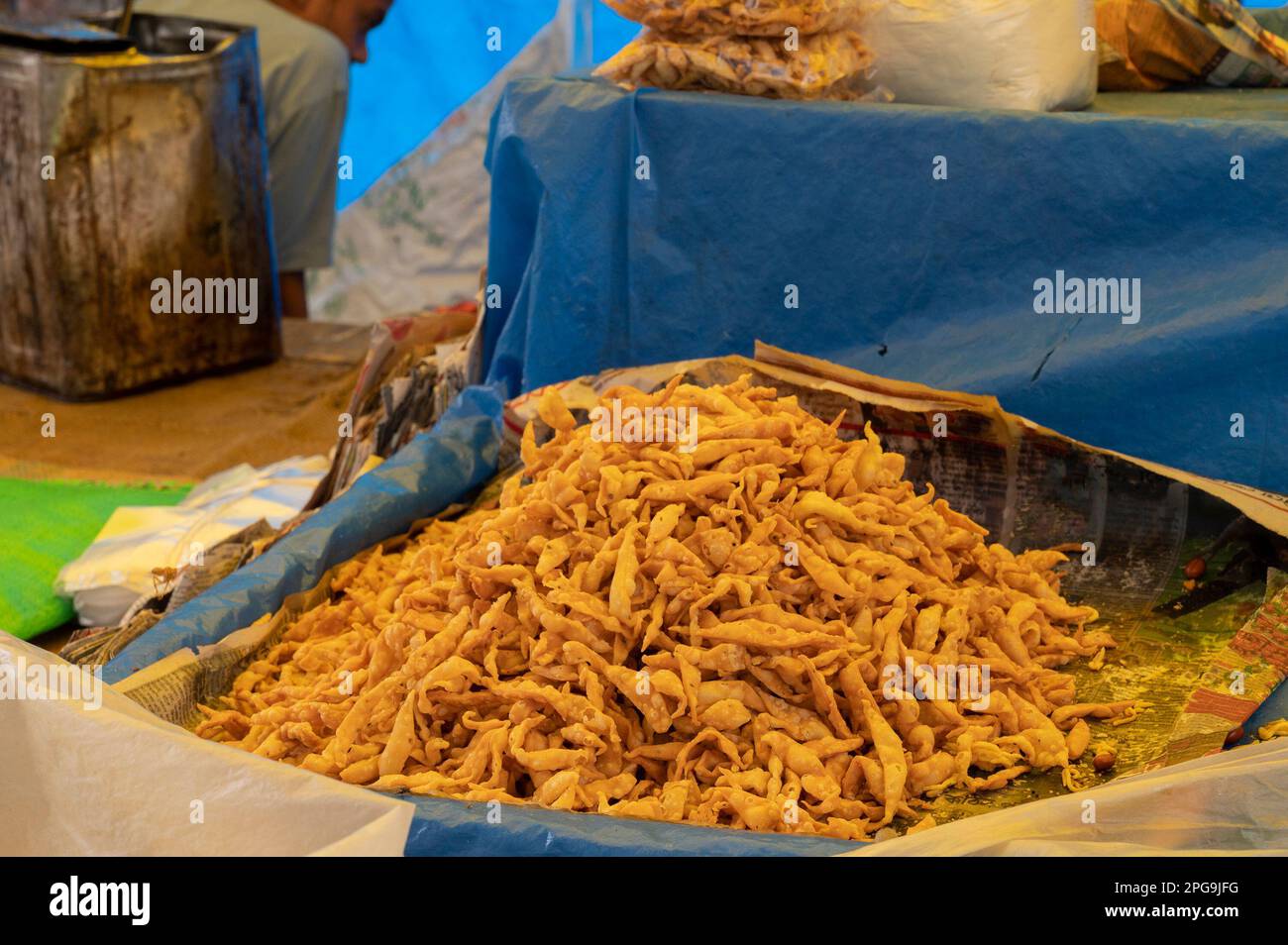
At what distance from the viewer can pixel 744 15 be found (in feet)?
5.70

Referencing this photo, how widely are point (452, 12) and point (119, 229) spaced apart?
188 cm

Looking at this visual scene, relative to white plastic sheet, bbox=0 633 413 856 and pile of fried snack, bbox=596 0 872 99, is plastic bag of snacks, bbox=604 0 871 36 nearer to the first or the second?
pile of fried snack, bbox=596 0 872 99

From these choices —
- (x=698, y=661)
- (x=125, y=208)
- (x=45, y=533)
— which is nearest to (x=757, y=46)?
(x=698, y=661)

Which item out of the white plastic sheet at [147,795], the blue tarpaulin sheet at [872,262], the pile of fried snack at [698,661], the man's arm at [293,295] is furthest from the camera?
the man's arm at [293,295]

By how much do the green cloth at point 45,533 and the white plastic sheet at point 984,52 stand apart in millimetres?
1453

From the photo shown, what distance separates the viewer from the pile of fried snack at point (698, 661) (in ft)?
3.71


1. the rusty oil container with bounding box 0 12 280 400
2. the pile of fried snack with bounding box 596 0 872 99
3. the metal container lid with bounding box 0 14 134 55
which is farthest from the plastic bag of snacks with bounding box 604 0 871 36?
the metal container lid with bounding box 0 14 134 55

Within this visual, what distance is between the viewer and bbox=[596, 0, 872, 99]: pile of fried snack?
1743mm

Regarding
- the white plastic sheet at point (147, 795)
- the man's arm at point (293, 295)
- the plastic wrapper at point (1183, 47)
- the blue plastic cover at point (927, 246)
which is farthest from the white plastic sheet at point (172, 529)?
the man's arm at point (293, 295)

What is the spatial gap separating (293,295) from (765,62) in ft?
8.51

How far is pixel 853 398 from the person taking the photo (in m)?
1.65

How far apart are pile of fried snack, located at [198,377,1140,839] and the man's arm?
111 inches

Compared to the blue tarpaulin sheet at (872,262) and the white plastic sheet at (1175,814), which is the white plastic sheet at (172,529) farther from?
the white plastic sheet at (1175,814)
